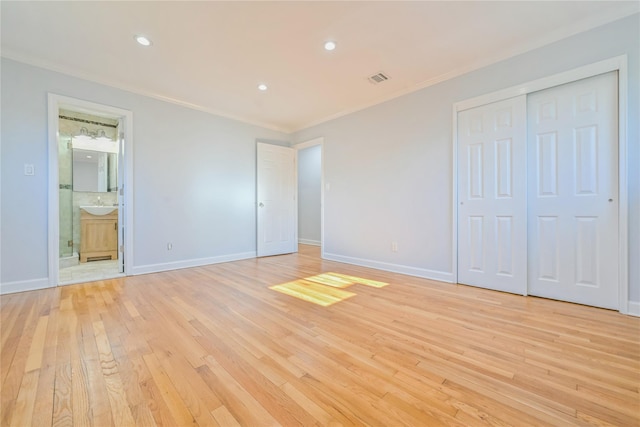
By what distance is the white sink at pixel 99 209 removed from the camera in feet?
14.7

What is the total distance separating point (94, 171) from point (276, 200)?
3.36m

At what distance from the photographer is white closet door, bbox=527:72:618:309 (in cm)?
223

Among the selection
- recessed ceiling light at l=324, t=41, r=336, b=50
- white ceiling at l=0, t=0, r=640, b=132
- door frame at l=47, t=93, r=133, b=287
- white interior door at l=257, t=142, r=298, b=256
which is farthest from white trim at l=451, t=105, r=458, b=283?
door frame at l=47, t=93, r=133, b=287

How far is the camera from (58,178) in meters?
3.01

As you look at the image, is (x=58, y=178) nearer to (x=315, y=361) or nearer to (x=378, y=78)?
(x=315, y=361)

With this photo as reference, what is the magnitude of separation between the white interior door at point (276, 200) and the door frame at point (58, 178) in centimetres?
198

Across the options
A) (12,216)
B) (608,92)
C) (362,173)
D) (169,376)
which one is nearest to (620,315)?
(608,92)

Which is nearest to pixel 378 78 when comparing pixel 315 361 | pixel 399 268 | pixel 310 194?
pixel 399 268

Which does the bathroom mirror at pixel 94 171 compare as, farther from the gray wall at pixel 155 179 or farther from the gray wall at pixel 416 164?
the gray wall at pixel 416 164

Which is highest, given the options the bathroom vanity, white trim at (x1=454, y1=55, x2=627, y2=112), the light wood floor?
white trim at (x1=454, y1=55, x2=627, y2=112)

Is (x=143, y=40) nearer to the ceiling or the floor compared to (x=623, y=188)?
nearer to the ceiling

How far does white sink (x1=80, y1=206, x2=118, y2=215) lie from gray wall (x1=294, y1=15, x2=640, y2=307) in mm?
3886

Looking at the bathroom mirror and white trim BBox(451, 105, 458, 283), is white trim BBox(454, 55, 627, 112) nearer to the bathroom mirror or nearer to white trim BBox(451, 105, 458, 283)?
white trim BBox(451, 105, 458, 283)

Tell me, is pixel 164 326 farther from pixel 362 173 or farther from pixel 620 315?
pixel 620 315
